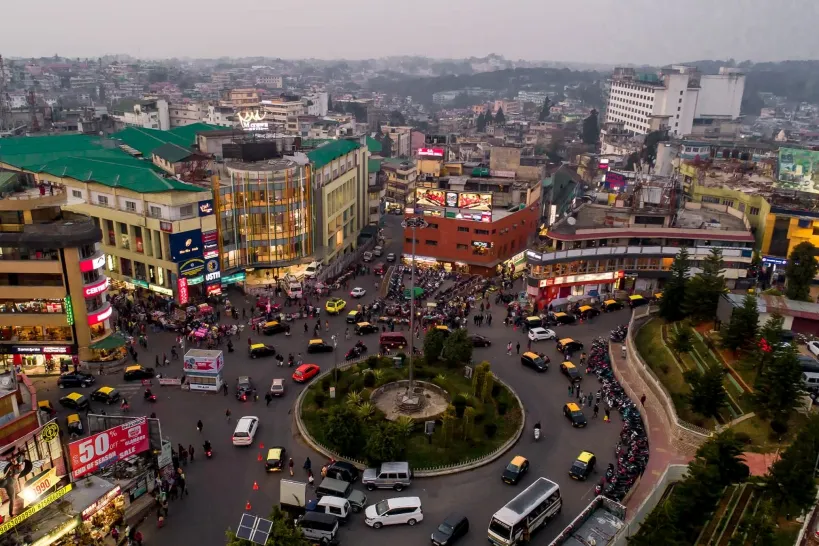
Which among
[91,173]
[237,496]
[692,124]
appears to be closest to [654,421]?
[237,496]

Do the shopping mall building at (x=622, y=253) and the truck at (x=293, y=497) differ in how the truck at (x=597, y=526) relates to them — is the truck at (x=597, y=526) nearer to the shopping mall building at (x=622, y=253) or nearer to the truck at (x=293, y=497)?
the truck at (x=293, y=497)

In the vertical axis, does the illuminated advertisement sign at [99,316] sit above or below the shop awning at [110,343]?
above

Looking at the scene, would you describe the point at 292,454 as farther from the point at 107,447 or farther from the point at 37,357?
the point at 37,357

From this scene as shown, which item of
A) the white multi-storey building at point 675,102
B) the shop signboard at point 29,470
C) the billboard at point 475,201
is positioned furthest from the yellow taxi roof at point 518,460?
the white multi-storey building at point 675,102

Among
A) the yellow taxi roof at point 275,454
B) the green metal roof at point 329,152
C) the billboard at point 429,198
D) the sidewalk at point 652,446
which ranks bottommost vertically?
the sidewalk at point 652,446

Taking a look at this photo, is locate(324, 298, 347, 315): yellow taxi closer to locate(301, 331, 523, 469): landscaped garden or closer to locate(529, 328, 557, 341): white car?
locate(301, 331, 523, 469): landscaped garden

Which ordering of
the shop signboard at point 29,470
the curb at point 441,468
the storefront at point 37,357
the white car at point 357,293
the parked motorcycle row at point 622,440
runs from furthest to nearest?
1. the white car at point 357,293
2. the storefront at point 37,357
3. the curb at point 441,468
4. the parked motorcycle row at point 622,440
5. the shop signboard at point 29,470

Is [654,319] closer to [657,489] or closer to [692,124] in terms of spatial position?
[657,489]
